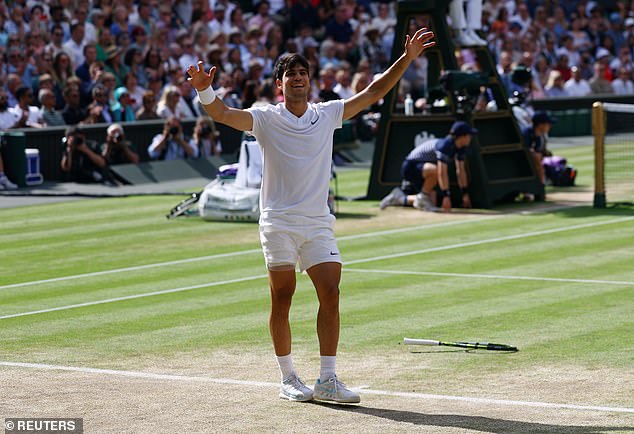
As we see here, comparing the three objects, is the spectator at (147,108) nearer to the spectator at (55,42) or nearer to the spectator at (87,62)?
the spectator at (87,62)

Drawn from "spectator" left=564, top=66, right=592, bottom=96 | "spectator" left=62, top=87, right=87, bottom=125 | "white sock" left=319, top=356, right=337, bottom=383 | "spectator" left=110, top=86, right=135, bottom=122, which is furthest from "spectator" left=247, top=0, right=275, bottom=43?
"white sock" left=319, top=356, right=337, bottom=383

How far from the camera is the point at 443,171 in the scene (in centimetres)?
2056

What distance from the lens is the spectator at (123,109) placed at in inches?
1073

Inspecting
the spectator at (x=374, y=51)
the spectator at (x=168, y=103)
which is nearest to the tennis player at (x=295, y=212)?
the spectator at (x=168, y=103)

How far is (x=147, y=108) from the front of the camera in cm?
2772

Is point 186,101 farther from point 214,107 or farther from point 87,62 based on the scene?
point 214,107

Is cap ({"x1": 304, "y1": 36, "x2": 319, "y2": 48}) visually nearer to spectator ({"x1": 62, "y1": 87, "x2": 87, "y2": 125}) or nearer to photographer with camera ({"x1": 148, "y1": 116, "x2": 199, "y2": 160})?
photographer with camera ({"x1": 148, "y1": 116, "x2": 199, "y2": 160})

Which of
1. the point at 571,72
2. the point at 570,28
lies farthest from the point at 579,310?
the point at 570,28

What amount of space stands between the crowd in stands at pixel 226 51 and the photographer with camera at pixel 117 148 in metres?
0.78

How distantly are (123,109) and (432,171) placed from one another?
888cm

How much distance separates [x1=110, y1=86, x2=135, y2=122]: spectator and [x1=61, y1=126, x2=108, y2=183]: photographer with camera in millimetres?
1419

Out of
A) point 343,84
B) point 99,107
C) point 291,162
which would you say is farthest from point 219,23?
point 291,162

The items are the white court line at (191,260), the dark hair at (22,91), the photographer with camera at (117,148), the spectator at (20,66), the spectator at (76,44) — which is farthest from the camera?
the spectator at (76,44)
